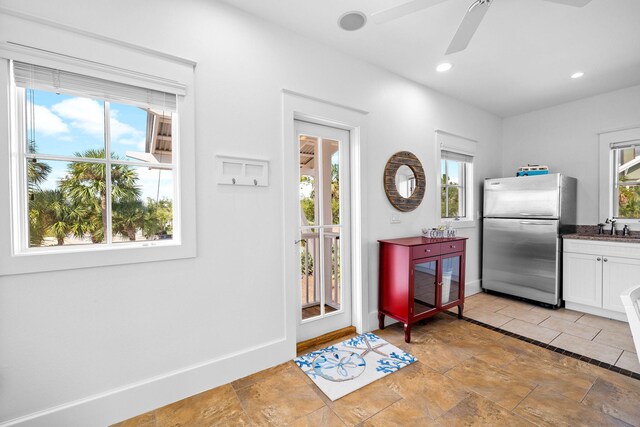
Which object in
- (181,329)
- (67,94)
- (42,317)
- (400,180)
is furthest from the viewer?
(400,180)

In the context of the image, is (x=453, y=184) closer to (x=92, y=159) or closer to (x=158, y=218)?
(x=158, y=218)

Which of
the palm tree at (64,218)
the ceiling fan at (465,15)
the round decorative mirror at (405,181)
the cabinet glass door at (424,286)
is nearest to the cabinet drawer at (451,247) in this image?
the cabinet glass door at (424,286)

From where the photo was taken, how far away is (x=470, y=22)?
5.70 ft

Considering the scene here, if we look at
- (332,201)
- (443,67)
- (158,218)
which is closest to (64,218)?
(158,218)

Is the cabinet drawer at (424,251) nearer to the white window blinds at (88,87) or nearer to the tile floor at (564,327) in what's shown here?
the tile floor at (564,327)

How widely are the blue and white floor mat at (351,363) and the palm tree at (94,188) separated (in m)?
1.71

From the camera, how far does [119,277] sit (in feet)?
5.50

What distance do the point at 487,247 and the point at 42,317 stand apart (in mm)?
4561

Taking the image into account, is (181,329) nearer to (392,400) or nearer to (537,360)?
(392,400)

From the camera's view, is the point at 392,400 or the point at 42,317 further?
the point at 392,400

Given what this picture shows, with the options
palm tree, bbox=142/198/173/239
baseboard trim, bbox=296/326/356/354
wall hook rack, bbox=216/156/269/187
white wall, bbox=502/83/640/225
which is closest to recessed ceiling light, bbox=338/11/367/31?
wall hook rack, bbox=216/156/269/187

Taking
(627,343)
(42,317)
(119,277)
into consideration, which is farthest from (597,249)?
(42,317)

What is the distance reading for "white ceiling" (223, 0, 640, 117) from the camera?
2.04m

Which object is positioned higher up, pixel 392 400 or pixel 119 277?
pixel 119 277
